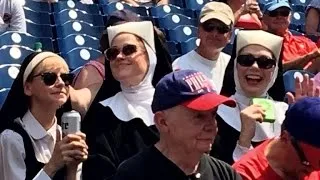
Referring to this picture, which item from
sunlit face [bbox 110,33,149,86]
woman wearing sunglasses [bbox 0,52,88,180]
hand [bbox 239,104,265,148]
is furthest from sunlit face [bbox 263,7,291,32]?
woman wearing sunglasses [bbox 0,52,88,180]

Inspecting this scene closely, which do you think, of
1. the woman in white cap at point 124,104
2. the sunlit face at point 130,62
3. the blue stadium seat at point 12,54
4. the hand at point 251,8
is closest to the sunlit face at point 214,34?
the woman in white cap at point 124,104

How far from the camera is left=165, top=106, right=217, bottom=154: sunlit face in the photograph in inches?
94.3

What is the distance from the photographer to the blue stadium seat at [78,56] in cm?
557

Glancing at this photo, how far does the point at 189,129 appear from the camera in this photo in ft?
7.84

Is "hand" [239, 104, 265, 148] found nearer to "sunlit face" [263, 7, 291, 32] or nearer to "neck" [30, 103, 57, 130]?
"neck" [30, 103, 57, 130]

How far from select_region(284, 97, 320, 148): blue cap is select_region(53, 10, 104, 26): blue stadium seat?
412 cm

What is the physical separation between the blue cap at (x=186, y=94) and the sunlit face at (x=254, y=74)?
116cm

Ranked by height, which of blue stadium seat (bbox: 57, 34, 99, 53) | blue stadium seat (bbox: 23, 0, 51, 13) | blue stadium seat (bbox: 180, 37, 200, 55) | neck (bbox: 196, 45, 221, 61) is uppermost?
blue stadium seat (bbox: 23, 0, 51, 13)

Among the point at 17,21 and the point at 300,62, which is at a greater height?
the point at 17,21

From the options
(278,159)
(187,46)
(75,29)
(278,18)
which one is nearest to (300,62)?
(278,18)

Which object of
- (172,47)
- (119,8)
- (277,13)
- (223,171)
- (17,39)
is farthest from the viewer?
(119,8)

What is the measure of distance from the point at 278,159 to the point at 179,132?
40 centimetres

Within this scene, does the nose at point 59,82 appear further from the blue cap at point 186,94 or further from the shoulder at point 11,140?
the blue cap at point 186,94

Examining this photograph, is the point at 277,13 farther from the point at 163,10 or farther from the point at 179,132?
the point at 179,132
